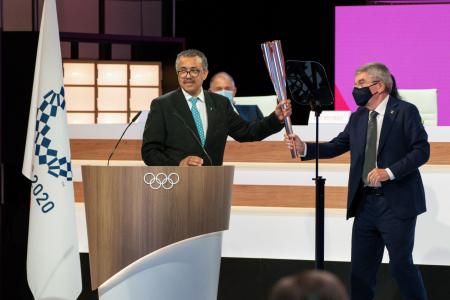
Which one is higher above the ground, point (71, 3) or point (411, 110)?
point (71, 3)

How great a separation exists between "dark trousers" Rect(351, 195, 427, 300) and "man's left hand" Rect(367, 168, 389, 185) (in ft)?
0.55

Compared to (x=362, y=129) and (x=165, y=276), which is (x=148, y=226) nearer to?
(x=165, y=276)

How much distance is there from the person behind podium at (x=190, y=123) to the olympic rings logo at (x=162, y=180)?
1.28ft

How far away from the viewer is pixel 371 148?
407cm

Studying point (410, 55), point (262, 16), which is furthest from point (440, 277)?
point (262, 16)

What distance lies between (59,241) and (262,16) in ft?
24.7

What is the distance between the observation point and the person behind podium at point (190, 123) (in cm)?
357

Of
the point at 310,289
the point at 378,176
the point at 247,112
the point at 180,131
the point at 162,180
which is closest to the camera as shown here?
the point at 310,289

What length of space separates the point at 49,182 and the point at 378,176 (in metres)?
1.55

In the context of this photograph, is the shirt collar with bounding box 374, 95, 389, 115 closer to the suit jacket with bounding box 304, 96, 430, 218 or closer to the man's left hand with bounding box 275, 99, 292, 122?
the suit jacket with bounding box 304, 96, 430, 218

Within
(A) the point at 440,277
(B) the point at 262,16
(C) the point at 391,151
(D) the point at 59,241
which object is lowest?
(A) the point at 440,277

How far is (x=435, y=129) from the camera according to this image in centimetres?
491

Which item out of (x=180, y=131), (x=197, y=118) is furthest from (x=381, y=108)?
(x=180, y=131)

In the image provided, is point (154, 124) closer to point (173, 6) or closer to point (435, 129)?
point (435, 129)
